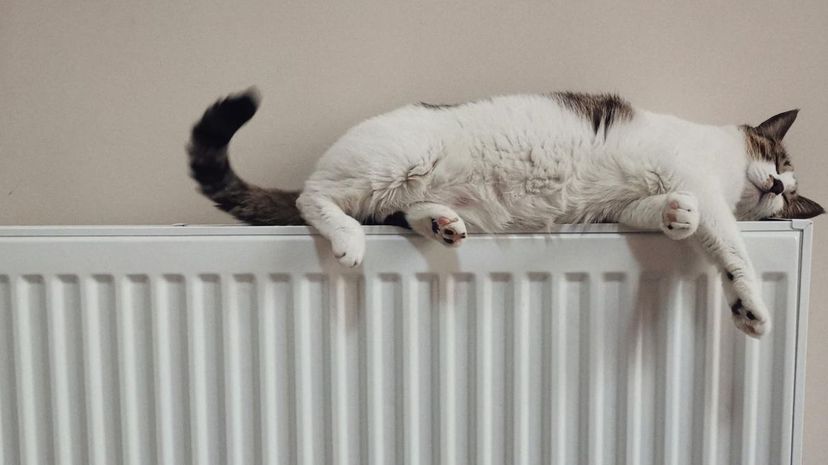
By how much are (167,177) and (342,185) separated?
418 mm

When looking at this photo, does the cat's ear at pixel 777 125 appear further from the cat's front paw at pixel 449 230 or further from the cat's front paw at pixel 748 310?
the cat's front paw at pixel 449 230

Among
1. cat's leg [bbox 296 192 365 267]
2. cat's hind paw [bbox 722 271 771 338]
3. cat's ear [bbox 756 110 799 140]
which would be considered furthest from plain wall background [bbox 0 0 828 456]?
cat's hind paw [bbox 722 271 771 338]

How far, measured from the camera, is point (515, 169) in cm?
81

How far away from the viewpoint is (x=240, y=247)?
748 mm

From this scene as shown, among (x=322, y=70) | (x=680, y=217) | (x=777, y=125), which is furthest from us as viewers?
(x=322, y=70)

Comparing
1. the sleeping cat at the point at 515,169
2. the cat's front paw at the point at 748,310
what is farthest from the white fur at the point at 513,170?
the cat's front paw at the point at 748,310

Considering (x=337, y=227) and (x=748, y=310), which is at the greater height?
(x=337, y=227)

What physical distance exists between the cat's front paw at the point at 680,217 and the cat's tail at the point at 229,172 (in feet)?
1.72

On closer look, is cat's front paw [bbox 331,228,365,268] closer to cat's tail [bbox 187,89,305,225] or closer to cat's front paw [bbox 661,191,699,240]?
cat's tail [bbox 187,89,305,225]

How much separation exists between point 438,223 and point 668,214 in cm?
29

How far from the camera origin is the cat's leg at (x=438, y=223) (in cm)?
73

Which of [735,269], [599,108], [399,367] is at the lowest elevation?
[399,367]

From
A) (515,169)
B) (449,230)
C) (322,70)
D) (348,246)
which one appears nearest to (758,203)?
(515,169)

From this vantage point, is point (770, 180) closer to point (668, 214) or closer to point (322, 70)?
point (668, 214)
